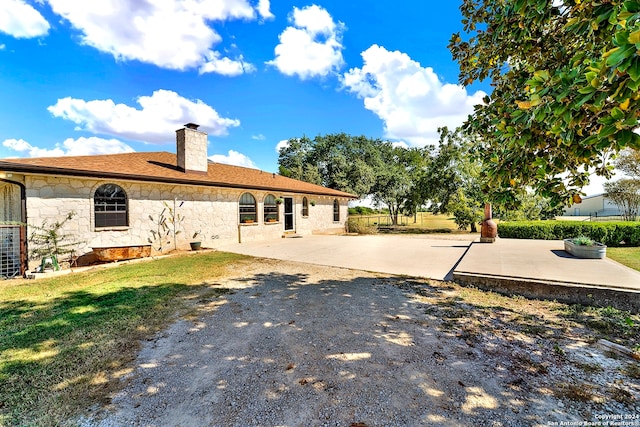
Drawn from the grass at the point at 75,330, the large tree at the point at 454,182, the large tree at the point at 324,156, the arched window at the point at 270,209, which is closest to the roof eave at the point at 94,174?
the arched window at the point at 270,209

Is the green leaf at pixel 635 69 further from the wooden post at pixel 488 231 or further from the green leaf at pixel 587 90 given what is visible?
the wooden post at pixel 488 231

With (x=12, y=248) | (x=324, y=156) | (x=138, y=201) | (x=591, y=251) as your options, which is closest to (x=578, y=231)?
(x=591, y=251)

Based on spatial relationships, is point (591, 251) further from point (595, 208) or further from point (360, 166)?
point (595, 208)

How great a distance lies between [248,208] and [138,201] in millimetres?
5590

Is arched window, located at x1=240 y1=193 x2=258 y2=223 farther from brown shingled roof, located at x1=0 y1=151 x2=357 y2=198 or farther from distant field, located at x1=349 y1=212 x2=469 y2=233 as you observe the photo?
distant field, located at x1=349 y1=212 x2=469 y2=233

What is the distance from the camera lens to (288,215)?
17984mm

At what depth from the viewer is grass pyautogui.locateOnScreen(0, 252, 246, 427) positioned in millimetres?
2605

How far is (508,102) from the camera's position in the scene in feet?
13.4

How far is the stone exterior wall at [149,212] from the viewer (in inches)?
334

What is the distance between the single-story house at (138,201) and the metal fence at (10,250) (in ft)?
0.06

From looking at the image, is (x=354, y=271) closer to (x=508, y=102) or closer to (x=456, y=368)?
(x=456, y=368)

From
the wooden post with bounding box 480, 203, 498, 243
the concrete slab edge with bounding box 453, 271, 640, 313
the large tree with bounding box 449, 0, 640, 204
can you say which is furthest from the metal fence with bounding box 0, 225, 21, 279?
the wooden post with bounding box 480, 203, 498, 243

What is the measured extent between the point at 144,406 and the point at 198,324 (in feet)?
6.20

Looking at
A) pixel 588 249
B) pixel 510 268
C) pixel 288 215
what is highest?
pixel 288 215
